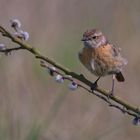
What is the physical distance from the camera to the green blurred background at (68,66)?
5.12 metres

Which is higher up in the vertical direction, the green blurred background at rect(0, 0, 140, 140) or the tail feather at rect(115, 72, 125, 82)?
the green blurred background at rect(0, 0, 140, 140)

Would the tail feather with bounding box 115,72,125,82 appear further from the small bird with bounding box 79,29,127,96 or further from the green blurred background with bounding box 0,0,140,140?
the green blurred background with bounding box 0,0,140,140

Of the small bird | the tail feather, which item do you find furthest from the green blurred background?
the small bird

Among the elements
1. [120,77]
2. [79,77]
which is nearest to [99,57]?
[120,77]

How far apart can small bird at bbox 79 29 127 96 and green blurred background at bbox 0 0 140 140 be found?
642mm

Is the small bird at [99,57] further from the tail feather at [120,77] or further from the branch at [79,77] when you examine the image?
the branch at [79,77]

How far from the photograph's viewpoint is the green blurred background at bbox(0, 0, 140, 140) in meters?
5.12

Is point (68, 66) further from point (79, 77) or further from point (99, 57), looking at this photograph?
point (79, 77)

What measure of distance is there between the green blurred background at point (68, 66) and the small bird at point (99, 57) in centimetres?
64

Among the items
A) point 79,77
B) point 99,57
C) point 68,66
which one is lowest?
point 79,77

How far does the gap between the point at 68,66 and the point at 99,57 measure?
4.79ft

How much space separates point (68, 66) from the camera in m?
5.38

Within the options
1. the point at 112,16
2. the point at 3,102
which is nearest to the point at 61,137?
the point at 3,102

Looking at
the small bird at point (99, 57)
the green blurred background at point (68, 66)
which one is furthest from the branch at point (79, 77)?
the green blurred background at point (68, 66)
